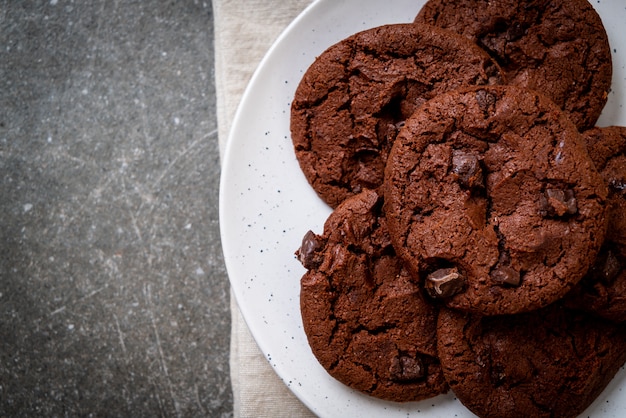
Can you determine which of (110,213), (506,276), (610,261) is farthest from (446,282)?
(110,213)

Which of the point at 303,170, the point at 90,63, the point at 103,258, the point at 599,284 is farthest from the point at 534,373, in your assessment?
the point at 90,63

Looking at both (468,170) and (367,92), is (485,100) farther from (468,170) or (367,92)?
(367,92)

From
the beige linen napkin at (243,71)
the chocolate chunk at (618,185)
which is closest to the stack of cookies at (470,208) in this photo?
the chocolate chunk at (618,185)

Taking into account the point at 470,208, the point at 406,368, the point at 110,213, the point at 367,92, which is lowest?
the point at 110,213

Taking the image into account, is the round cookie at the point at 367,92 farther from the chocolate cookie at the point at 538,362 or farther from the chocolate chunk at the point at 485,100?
the chocolate cookie at the point at 538,362

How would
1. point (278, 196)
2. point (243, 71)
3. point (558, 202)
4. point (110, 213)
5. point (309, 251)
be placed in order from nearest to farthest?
point (558, 202), point (309, 251), point (278, 196), point (243, 71), point (110, 213)

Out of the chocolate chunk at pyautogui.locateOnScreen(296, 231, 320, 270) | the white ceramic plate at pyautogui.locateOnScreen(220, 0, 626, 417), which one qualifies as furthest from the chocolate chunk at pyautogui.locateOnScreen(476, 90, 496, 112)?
the chocolate chunk at pyautogui.locateOnScreen(296, 231, 320, 270)
